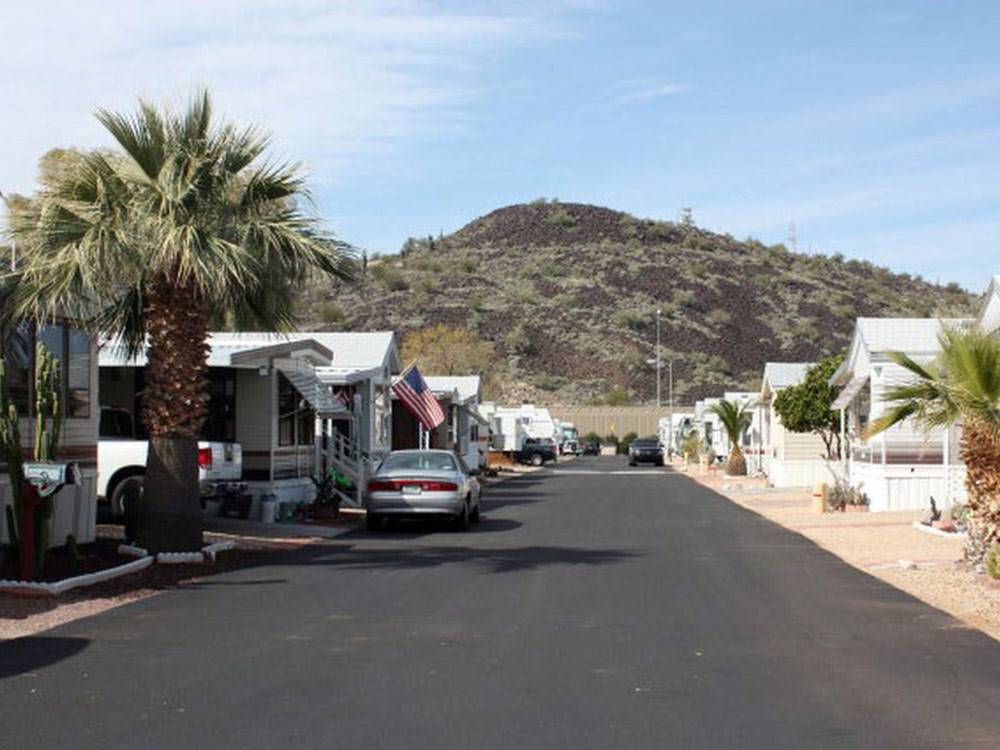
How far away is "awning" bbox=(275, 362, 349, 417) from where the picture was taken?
2689 cm

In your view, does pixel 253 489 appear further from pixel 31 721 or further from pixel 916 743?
pixel 916 743

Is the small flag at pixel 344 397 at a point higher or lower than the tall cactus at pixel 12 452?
higher

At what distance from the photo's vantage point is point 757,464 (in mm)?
53219

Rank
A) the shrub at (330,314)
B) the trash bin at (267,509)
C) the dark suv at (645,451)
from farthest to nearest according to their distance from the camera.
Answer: the shrub at (330,314) → the dark suv at (645,451) → the trash bin at (267,509)

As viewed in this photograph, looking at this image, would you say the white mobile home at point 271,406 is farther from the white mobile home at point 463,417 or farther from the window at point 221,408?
the white mobile home at point 463,417

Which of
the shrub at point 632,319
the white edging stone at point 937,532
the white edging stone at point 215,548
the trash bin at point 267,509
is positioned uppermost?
the shrub at point 632,319

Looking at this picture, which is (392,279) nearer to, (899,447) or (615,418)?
(615,418)

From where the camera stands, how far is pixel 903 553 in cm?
1984

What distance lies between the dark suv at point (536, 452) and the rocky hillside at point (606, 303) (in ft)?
70.3

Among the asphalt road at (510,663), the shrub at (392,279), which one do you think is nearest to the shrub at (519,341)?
the shrub at (392,279)

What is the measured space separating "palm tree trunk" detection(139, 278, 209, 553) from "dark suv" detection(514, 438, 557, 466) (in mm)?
54249

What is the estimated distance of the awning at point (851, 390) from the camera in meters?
31.6

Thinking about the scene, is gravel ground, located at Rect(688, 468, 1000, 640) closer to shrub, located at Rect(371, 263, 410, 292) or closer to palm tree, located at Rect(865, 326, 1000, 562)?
palm tree, located at Rect(865, 326, 1000, 562)

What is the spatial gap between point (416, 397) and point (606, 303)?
70539 millimetres
